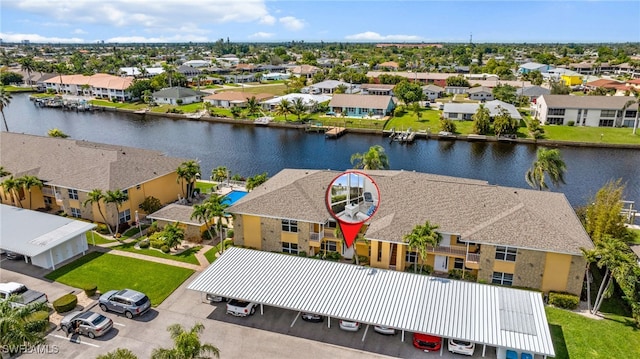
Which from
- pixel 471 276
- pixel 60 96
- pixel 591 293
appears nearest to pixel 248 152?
pixel 471 276

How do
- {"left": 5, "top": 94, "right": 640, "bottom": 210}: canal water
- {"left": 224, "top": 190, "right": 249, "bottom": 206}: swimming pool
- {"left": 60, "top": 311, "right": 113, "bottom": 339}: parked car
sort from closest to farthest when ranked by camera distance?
{"left": 60, "top": 311, "right": 113, "bottom": 339}: parked car → {"left": 224, "top": 190, "right": 249, "bottom": 206}: swimming pool → {"left": 5, "top": 94, "right": 640, "bottom": 210}: canal water

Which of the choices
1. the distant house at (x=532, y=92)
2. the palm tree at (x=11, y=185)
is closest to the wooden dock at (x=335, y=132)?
the distant house at (x=532, y=92)

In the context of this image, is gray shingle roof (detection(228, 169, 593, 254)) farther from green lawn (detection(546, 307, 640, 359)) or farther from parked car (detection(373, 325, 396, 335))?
parked car (detection(373, 325, 396, 335))

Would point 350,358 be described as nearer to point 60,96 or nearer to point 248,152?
point 248,152

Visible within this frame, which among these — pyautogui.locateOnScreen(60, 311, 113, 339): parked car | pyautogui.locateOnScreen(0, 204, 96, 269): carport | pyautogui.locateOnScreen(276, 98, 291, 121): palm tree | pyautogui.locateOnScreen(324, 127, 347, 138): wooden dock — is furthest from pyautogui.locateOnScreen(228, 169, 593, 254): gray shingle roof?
pyautogui.locateOnScreen(276, 98, 291, 121): palm tree

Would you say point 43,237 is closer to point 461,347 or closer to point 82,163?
point 82,163

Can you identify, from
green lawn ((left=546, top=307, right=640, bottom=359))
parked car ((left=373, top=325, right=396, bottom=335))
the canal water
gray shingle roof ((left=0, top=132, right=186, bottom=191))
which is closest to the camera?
green lawn ((left=546, top=307, right=640, bottom=359))


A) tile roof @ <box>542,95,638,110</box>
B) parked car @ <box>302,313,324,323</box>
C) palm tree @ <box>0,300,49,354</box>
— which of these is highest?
tile roof @ <box>542,95,638,110</box>

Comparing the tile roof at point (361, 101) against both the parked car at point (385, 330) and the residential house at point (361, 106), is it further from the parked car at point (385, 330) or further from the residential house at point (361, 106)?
the parked car at point (385, 330)
